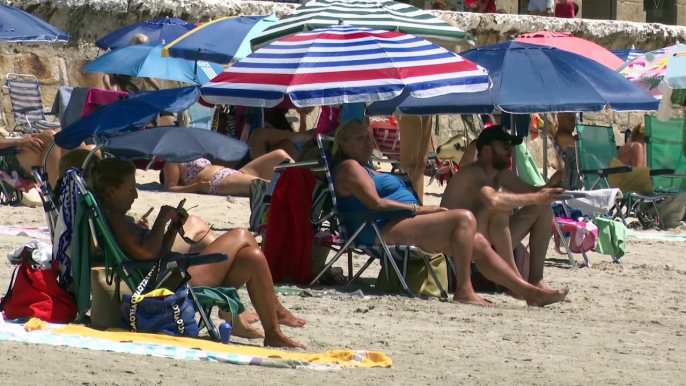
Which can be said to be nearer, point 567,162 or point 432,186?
point 567,162

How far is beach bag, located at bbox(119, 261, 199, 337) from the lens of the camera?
5.34m

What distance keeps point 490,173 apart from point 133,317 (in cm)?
265

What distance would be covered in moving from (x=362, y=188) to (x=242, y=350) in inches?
72.8

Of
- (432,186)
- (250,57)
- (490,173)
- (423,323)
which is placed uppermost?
(250,57)

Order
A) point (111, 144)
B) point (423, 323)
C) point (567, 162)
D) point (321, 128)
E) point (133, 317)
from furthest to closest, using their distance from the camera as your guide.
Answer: point (321, 128) < point (567, 162) < point (111, 144) < point (423, 323) < point (133, 317)

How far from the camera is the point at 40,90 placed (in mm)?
12359

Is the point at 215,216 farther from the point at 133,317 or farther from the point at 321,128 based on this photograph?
the point at 133,317

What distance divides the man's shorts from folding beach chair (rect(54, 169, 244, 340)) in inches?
498

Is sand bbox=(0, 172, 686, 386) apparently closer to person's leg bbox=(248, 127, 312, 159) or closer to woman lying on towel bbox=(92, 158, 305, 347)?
woman lying on towel bbox=(92, 158, 305, 347)

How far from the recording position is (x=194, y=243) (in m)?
5.82

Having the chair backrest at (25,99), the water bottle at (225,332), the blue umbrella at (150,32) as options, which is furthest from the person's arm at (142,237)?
the blue umbrella at (150,32)

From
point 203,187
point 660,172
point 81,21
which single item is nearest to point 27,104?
point 81,21

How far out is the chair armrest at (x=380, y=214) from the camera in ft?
22.7

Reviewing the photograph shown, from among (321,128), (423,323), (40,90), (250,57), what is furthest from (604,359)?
(40,90)
